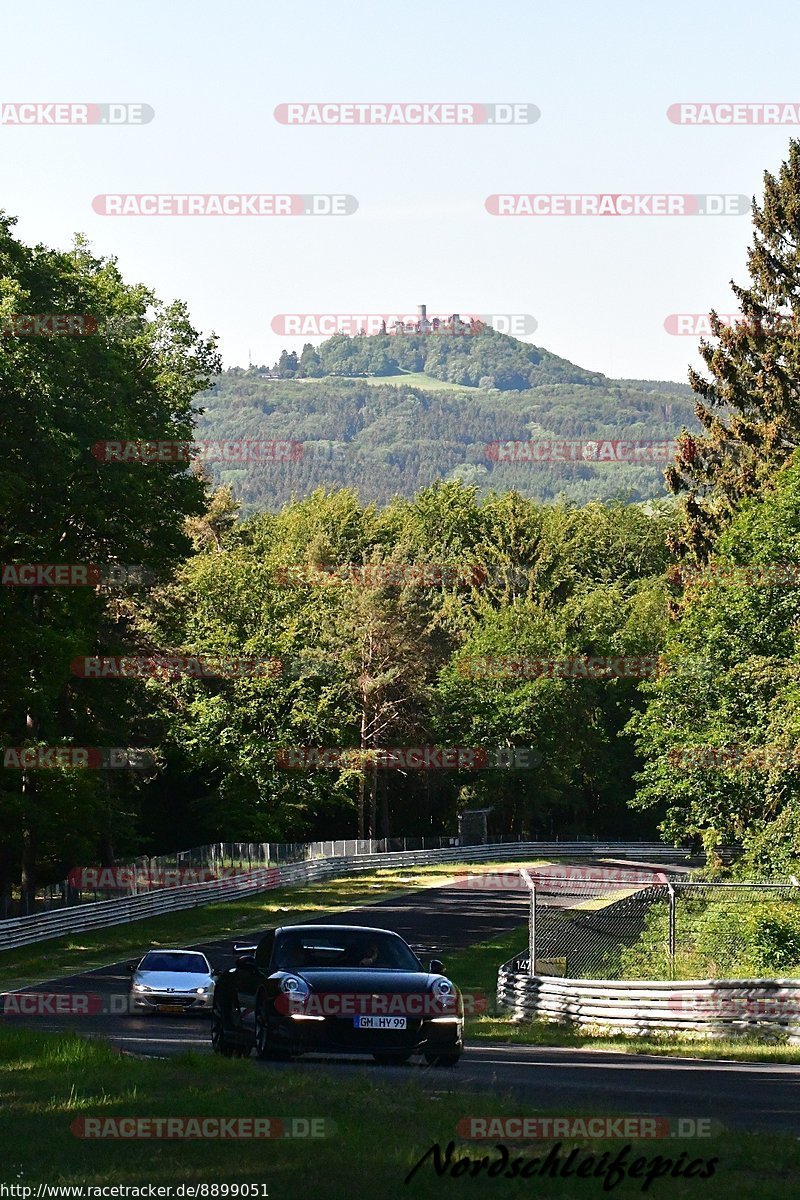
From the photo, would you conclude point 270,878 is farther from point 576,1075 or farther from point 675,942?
point 576,1075

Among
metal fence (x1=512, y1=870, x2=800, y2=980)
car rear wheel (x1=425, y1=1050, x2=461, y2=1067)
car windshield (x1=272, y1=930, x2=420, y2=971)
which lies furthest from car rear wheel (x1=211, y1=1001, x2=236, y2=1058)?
metal fence (x1=512, y1=870, x2=800, y2=980)

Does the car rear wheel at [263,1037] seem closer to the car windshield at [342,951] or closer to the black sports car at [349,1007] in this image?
the black sports car at [349,1007]

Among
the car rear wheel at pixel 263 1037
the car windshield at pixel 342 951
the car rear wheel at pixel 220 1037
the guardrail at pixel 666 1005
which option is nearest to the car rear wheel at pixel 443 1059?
the car windshield at pixel 342 951

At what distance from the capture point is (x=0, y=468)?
36.9 metres

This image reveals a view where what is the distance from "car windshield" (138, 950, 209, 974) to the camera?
2912cm

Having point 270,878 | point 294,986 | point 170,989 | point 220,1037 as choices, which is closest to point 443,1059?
point 294,986

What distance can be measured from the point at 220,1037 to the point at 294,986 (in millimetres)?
2173

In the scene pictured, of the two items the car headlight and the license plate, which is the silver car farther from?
the license plate

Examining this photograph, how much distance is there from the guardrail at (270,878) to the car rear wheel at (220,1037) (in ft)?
77.5

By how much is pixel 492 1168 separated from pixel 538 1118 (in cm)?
157

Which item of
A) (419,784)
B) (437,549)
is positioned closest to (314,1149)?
(419,784)

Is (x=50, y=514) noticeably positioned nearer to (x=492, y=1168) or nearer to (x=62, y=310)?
(x=62, y=310)

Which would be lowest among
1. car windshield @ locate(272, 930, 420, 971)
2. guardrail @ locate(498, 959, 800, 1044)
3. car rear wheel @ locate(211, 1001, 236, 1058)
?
guardrail @ locate(498, 959, 800, 1044)

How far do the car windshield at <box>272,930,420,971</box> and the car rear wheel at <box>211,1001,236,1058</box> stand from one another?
4.07 ft
